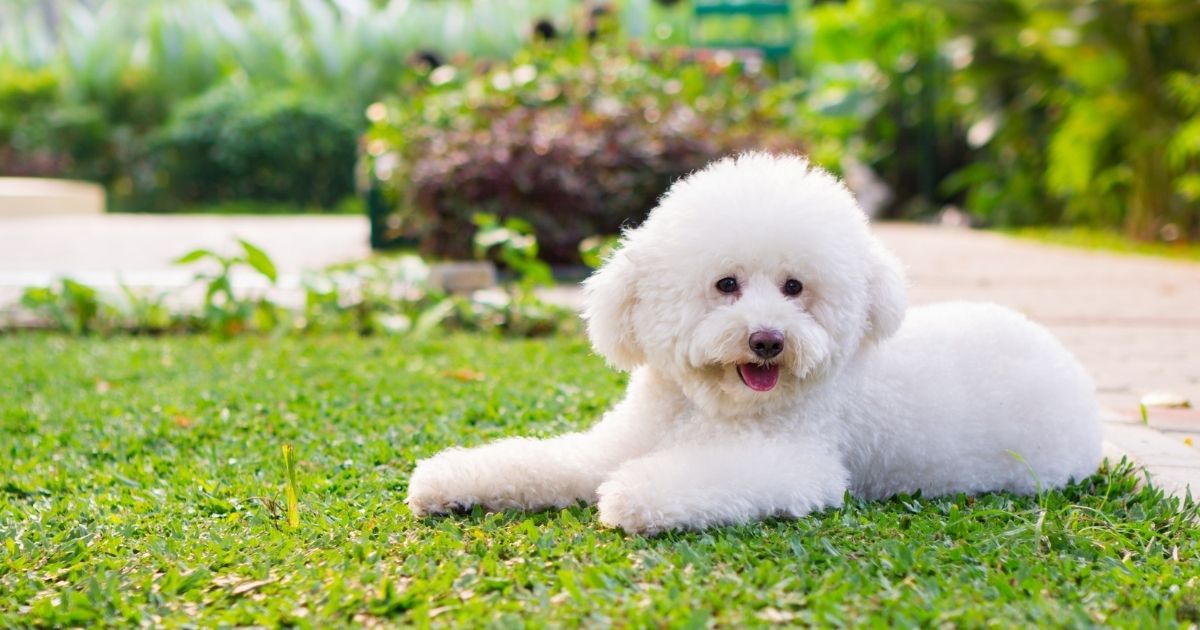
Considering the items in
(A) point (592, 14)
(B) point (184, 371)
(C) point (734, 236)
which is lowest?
(B) point (184, 371)

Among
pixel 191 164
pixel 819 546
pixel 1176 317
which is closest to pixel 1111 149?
pixel 1176 317

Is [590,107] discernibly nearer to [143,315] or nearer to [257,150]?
[143,315]

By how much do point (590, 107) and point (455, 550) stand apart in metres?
6.84

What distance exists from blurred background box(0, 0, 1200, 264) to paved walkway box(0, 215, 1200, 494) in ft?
3.43

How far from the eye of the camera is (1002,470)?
3.14 metres

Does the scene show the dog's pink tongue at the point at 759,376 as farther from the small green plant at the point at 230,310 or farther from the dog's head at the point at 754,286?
the small green plant at the point at 230,310

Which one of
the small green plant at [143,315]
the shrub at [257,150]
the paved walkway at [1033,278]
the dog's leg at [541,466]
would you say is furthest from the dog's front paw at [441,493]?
the shrub at [257,150]

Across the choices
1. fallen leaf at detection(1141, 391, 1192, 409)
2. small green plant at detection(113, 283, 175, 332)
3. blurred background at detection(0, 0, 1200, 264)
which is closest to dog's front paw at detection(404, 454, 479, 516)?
fallen leaf at detection(1141, 391, 1192, 409)

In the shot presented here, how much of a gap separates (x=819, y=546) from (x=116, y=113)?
2225 cm

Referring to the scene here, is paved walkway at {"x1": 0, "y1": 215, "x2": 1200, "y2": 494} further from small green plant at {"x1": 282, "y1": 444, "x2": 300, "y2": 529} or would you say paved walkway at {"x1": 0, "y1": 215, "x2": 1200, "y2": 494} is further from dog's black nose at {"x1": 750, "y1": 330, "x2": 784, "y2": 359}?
small green plant at {"x1": 282, "y1": 444, "x2": 300, "y2": 529}

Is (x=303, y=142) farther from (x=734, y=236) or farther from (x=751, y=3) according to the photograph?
(x=734, y=236)

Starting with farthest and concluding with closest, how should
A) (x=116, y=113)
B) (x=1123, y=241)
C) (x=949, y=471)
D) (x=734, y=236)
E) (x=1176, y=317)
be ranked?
(x=116, y=113), (x=1123, y=241), (x=1176, y=317), (x=949, y=471), (x=734, y=236)

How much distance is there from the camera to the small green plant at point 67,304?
6434 mm

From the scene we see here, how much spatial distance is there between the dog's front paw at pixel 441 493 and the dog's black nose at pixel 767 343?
2.53ft
